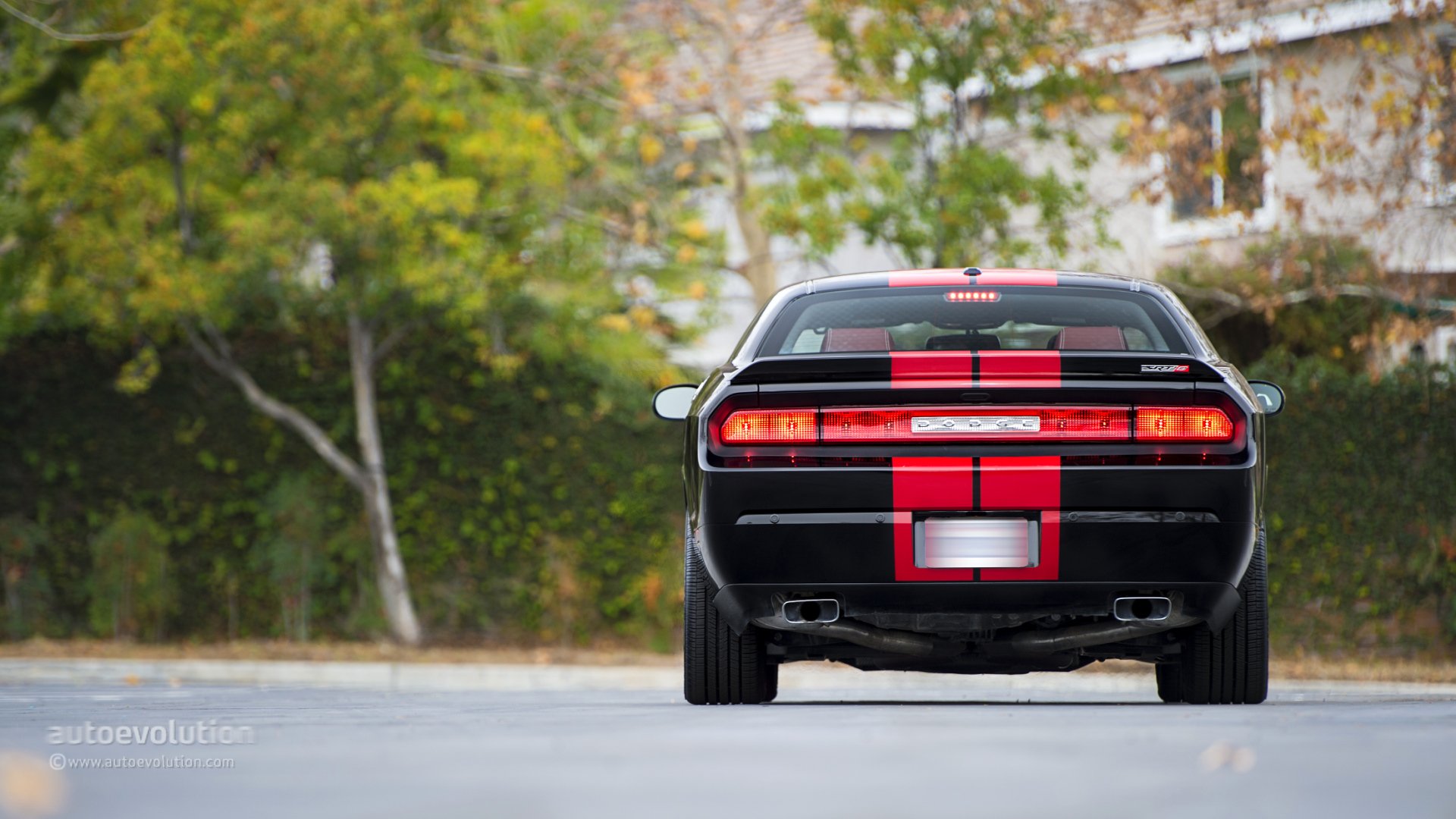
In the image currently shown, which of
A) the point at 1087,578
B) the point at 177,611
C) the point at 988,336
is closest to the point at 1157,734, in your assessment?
the point at 1087,578

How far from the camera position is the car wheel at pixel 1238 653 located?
6.87 m

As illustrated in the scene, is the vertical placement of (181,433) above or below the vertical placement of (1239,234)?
below

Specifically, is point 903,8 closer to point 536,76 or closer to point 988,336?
point 536,76

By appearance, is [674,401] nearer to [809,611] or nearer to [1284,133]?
[809,611]

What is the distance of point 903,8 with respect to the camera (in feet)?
48.1

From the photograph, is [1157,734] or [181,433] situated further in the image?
[181,433]

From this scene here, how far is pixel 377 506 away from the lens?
628 inches

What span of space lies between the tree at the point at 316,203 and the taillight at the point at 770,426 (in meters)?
8.75

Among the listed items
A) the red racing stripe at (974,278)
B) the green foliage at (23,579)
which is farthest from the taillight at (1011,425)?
the green foliage at (23,579)

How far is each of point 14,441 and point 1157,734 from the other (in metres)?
13.2

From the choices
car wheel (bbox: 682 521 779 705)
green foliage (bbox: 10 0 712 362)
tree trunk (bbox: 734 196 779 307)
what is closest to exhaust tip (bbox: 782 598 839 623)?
car wheel (bbox: 682 521 779 705)

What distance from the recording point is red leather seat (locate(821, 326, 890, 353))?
7.06 metres

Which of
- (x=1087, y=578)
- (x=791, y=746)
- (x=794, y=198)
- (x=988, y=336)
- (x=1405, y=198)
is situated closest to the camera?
(x=791, y=746)

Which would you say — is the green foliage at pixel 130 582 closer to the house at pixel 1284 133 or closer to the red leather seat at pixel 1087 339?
the house at pixel 1284 133
